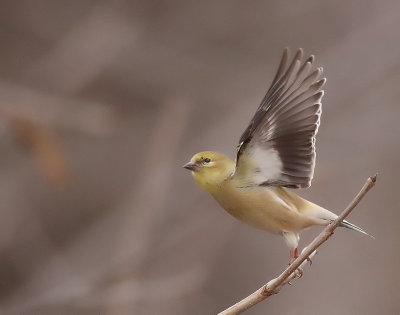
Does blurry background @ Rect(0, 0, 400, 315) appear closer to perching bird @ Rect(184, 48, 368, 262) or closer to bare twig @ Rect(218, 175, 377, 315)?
perching bird @ Rect(184, 48, 368, 262)

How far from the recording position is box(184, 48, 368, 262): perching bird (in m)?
2.95

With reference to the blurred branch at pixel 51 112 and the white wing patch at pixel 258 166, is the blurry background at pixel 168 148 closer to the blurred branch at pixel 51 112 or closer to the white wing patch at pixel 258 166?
the blurred branch at pixel 51 112

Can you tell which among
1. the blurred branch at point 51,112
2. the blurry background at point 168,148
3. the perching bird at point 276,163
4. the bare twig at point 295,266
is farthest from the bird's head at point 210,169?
the blurry background at point 168,148

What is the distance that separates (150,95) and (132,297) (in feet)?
8.52

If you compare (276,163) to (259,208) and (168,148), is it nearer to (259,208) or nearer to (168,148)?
(259,208)

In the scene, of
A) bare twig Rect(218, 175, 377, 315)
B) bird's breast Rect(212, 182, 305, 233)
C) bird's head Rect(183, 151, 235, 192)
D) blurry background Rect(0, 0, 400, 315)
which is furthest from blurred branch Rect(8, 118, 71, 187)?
bare twig Rect(218, 175, 377, 315)

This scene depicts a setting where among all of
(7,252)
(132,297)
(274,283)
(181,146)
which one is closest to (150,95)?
(181,146)

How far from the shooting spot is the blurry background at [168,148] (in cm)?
484

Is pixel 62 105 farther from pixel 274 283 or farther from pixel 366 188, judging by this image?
pixel 366 188

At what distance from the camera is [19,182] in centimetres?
563

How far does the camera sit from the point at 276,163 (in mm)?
3039

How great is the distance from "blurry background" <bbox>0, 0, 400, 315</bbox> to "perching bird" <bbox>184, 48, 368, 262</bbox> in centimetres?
143

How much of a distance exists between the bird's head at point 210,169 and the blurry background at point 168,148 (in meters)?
1.35

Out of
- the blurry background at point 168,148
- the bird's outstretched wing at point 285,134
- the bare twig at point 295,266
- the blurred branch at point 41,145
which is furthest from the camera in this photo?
the blurry background at point 168,148
